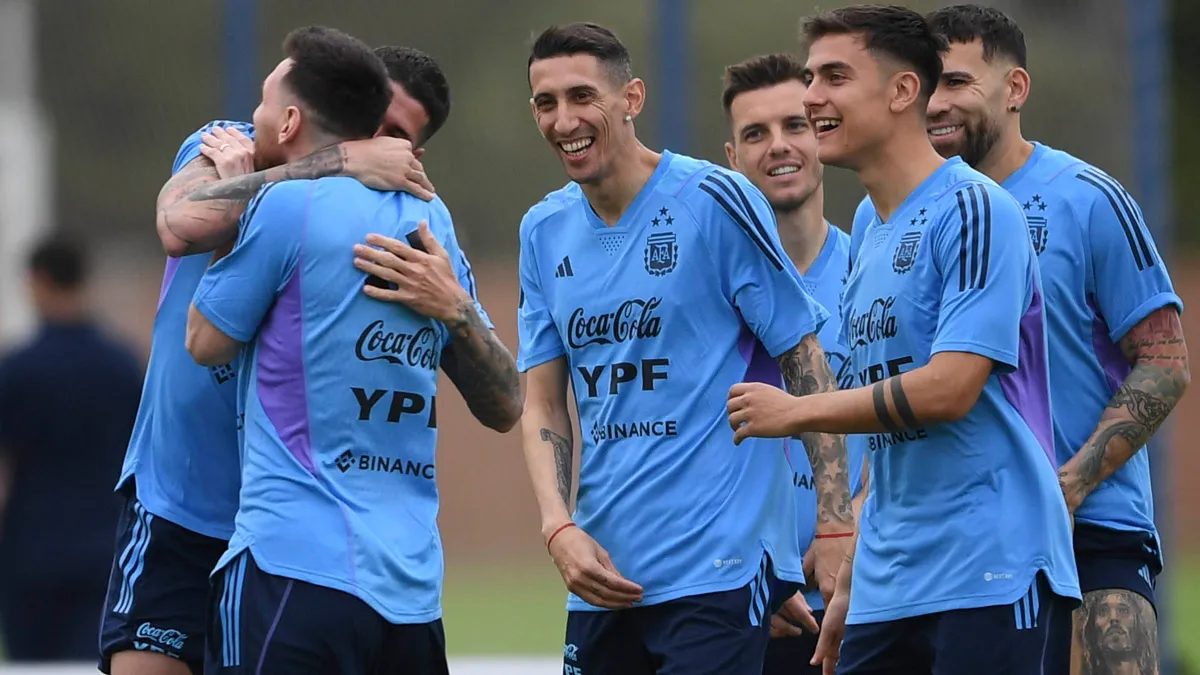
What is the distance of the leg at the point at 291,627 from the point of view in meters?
3.85

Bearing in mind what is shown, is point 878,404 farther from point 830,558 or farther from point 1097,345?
point 1097,345

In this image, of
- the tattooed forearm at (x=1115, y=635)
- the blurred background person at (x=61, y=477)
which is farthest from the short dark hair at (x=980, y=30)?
the blurred background person at (x=61, y=477)

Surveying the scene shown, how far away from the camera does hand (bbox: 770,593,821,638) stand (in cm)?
505

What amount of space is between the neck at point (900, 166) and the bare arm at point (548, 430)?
1.18 m

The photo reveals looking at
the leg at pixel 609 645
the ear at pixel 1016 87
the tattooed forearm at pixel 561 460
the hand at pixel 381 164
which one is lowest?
the leg at pixel 609 645

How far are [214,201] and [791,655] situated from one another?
257 centimetres

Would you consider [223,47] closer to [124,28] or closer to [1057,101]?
[124,28]

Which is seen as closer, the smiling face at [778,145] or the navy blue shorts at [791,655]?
the navy blue shorts at [791,655]

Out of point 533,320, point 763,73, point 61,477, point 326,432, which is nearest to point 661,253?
point 533,320

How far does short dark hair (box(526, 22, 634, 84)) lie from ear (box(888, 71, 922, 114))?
0.91 m

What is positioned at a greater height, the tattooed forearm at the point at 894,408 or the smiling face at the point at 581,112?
the smiling face at the point at 581,112

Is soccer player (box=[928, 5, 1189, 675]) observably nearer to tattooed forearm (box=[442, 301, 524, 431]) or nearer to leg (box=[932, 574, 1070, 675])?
leg (box=[932, 574, 1070, 675])

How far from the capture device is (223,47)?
396 inches

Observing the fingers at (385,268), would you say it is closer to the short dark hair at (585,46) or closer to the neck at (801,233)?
the short dark hair at (585,46)
